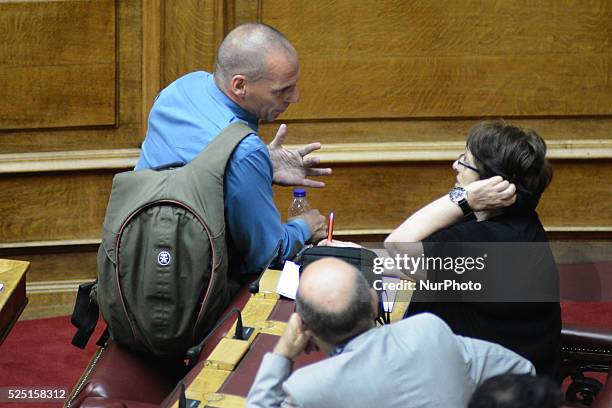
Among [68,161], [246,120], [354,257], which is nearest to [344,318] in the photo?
[354,257]

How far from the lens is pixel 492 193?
2.52 m

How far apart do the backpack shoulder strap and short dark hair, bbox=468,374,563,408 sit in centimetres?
106

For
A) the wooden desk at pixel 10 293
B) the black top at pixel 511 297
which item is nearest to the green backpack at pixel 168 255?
the wooden desk at pixel 10 293

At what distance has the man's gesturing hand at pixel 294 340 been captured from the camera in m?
1.94

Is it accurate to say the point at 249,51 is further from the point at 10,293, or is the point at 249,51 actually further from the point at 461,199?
the point at 10,293

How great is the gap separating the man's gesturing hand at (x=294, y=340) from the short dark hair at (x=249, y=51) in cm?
112

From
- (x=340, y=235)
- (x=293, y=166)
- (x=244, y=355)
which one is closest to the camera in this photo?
(x=244, y=355)

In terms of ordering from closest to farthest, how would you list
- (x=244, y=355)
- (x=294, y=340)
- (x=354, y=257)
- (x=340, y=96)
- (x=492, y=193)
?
1. (x=294, y=340)
2. (x=244, y=355)
3. (x=354, y=257)
4. (x=492, y=193)
5. (x=340, y=96)

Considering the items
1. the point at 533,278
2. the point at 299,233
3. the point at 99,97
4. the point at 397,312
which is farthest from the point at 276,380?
the point at 99,97

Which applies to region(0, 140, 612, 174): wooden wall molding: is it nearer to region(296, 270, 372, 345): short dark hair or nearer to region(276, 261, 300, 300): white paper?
region(276, 261, 300, 300): white paper

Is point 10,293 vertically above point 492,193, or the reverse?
point 492,193

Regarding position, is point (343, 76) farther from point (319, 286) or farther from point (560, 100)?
point (319, 286)

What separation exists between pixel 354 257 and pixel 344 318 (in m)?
0.54

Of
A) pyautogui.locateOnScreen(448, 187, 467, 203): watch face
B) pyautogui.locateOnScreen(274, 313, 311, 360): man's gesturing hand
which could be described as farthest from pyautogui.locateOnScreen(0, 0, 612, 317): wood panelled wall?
pyautogui.locateOnScreen(274, 313, 311, 360): man's gesturing hand
